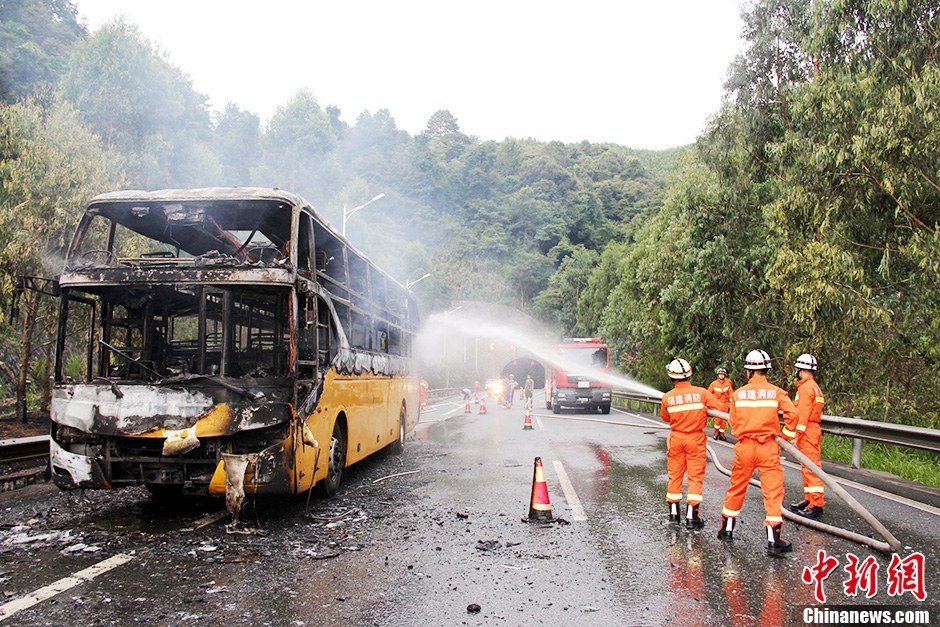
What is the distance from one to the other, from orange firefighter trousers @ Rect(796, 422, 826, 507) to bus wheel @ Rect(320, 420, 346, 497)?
534 centimetres

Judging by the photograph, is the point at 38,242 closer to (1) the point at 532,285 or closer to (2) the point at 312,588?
(2) the point at 312,588

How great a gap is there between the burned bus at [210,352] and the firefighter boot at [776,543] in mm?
4443

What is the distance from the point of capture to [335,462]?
884 centimetres

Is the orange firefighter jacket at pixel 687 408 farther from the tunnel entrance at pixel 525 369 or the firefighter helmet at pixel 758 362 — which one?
the tunnel entrance at pixel 525 369

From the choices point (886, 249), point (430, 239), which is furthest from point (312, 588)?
point (430, 239)

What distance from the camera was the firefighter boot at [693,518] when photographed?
7.09 meters

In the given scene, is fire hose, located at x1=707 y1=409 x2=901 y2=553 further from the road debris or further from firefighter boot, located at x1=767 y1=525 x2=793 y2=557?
the road debris

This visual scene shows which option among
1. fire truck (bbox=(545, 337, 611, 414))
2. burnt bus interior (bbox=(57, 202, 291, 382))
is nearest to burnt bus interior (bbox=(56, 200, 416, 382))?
burnt bus interior (bbox=(57, 202, 291, 382))

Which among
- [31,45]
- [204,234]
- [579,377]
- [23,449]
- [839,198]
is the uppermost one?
[31,45]

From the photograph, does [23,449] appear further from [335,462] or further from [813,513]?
[813,513]

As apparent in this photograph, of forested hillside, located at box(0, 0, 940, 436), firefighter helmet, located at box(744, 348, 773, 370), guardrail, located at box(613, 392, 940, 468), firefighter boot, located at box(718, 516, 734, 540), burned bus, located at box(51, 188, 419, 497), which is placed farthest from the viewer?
forested hillside, located at box(0, 0, 940, 436)

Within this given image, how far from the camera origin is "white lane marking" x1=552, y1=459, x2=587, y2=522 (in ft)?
25.1

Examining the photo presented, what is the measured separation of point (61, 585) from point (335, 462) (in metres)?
3.91

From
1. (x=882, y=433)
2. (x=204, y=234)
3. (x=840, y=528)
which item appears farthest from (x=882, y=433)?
(x=204, y=234)
